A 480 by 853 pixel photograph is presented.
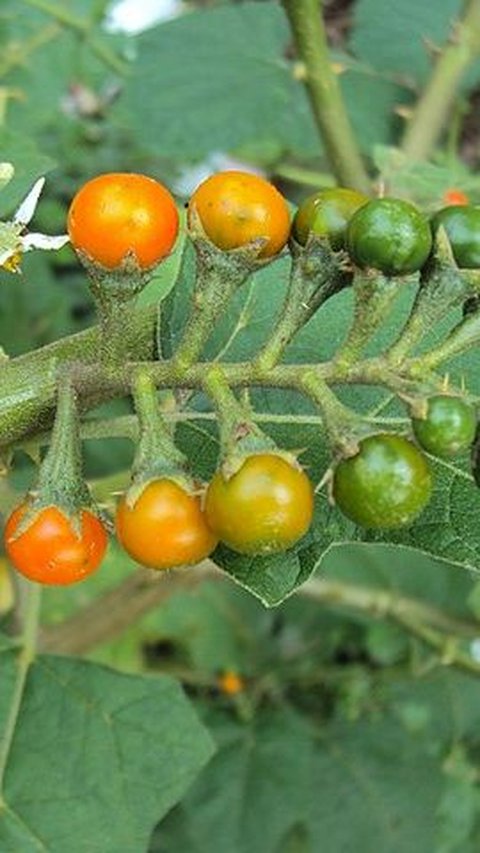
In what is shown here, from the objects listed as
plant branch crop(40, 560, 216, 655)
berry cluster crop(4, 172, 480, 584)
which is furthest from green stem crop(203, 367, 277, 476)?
plant branch crop(40, 560, 216, 655)

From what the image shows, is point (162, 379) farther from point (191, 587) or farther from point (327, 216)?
point (191, 587)

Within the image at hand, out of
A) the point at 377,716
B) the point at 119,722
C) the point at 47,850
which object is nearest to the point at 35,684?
the point at 119,722

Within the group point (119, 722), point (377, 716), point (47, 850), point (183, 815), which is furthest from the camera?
point (377, 716)

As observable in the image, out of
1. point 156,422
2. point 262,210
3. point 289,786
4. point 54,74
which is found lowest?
point 289,786

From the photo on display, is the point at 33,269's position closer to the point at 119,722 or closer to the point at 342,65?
the point at 342,65

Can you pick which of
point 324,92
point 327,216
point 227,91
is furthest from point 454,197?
point 227,91

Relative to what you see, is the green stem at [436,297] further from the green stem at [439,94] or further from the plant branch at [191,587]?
the green stem at [439,94]
